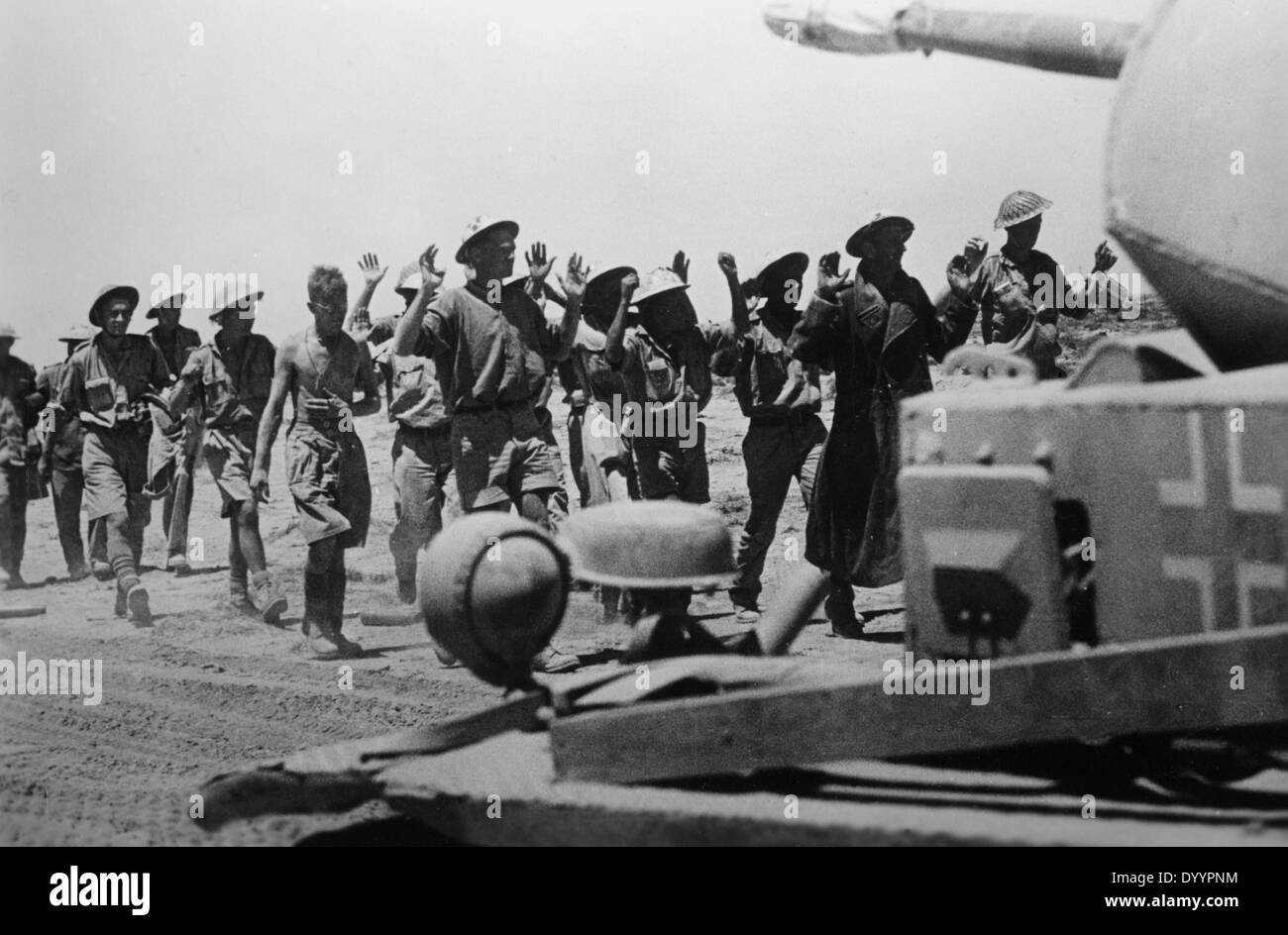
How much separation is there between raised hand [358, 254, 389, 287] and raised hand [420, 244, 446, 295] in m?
0.98

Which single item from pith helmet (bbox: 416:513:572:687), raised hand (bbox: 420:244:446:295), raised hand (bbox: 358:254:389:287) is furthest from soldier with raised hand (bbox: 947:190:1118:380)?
pith helmet (bbox: 416:513:572:687)

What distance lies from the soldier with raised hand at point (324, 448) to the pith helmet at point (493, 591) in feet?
14.2

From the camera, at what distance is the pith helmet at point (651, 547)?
450cm

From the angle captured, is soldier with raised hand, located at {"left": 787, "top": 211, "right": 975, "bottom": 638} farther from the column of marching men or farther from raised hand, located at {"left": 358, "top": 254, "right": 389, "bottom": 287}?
raised hand, located at {"left": 358, "top": 254, "right": 389, "bottom": 287}

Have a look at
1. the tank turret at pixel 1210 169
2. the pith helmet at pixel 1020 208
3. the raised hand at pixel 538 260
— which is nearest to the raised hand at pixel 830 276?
the pith helmet at pixel 1020 208

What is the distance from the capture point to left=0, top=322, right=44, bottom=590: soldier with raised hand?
11625 millimetres

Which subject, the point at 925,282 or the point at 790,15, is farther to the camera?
the point at 925,282

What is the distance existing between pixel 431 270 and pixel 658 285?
2074 mm

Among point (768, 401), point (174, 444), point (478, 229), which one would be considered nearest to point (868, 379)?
point (768, 401)
